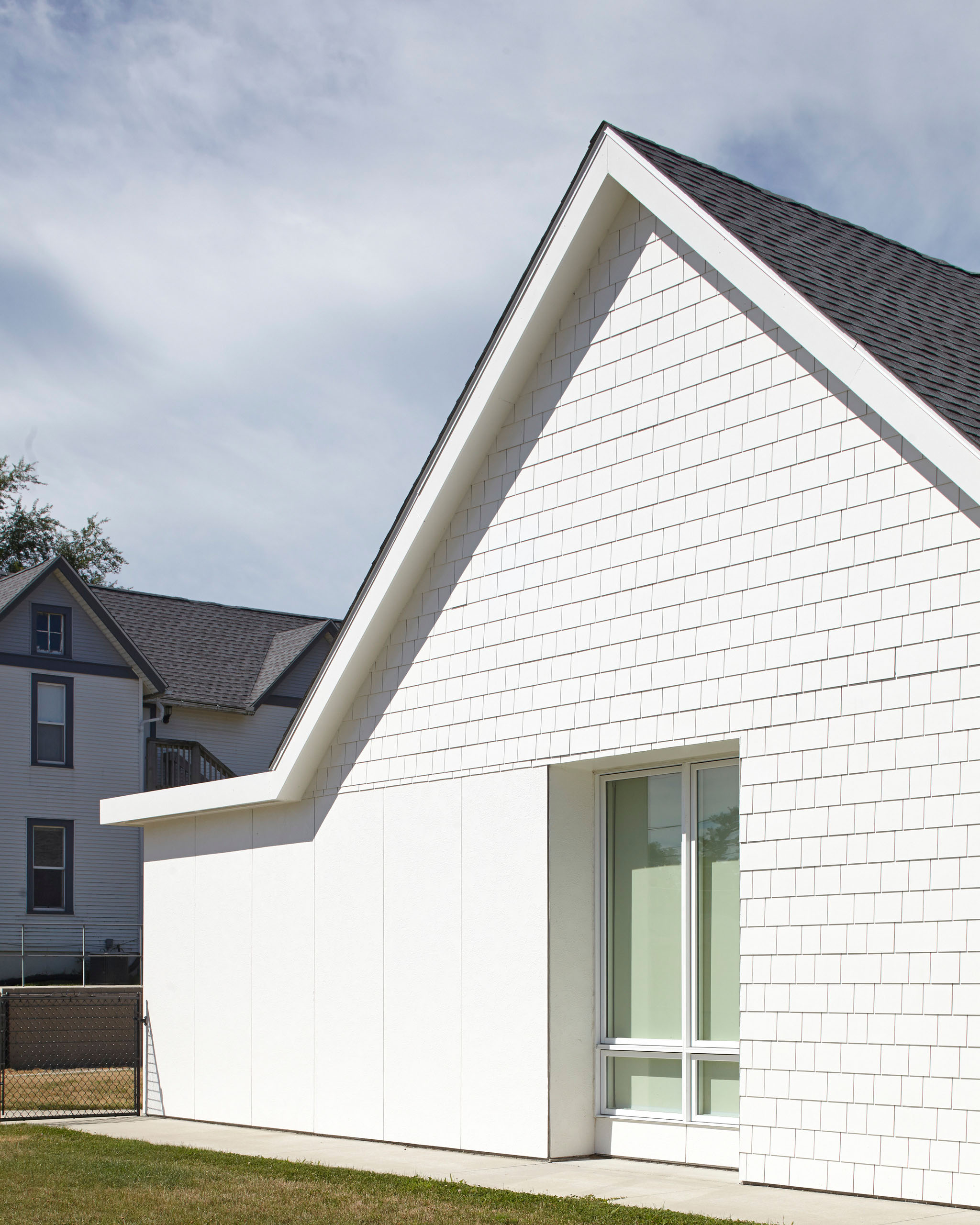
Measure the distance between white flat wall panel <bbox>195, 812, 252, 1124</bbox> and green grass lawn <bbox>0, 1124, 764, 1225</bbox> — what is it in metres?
2.45

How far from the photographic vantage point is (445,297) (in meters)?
15.7

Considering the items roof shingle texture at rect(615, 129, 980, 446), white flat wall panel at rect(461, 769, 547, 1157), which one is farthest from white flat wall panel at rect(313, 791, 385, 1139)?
roof shingle texture at rect(615, 129, 980, 446)

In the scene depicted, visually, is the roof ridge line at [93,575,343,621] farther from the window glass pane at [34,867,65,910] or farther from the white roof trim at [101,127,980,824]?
the white roof trim at [101,127,980,824]

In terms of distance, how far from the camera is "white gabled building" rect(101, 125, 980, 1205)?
27.0 ft

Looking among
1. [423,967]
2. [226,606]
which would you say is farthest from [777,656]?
[226,606]

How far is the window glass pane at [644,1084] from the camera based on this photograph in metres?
9.92

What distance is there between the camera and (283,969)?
1308 cm

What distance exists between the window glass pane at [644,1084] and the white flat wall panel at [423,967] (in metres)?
1.28

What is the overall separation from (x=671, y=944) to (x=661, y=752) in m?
1.37

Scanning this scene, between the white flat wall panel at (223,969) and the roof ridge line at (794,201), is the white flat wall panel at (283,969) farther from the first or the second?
the roof ridge line at (794,201)

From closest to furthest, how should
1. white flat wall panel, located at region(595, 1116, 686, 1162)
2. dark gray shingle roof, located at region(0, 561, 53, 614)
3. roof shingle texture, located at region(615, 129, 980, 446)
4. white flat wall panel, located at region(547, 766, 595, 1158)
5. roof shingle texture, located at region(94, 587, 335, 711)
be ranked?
roof shingle texture, located at region(615, 129, 980, 446) < white flat wall panel, located at region(595, 1116, 686, 1162) < white flat wall panel, located at region(547, 766, 595, 1158) < dark gray shingle roof, located at region(0, 561, 53, 614) < roof shingle texture, located at region(94, 587, 335, 711)

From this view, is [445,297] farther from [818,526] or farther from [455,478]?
[818,526]

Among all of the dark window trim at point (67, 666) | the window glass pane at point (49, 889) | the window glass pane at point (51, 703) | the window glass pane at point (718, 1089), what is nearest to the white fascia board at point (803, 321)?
the window glass pane at point (718, 1089)

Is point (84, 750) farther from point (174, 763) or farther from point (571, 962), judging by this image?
point (571, 962)
